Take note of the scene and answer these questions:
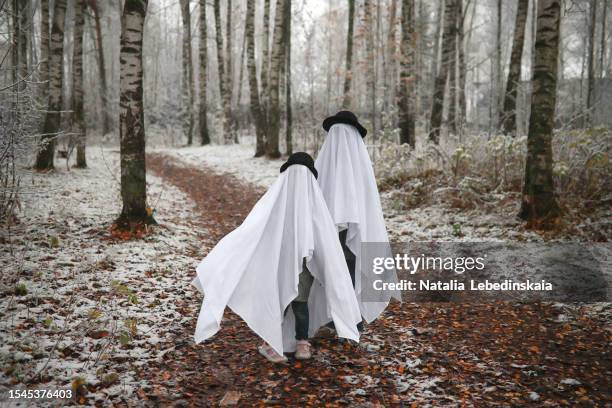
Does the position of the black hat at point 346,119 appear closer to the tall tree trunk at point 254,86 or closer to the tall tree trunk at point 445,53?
the tall tree trunk at point 445,53

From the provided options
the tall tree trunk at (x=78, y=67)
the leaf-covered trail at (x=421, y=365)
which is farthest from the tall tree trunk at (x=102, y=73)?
the leaf-covered trail at (x=421, y=365)

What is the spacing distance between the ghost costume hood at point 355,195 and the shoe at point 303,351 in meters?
0.89

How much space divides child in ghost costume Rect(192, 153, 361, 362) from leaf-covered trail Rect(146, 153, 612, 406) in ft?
1.19

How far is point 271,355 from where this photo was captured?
4.31 meters

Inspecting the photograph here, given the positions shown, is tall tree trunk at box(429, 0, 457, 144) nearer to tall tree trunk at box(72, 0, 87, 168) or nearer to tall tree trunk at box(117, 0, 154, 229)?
tall tree trunk at box(117, 0, 154, 229)

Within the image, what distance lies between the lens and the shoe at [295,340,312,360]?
14.1ft

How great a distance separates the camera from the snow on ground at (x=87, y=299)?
3.77 metres

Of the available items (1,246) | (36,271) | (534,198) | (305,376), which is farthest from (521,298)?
(1,246)

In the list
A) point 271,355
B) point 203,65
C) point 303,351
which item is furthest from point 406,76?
point 203,65

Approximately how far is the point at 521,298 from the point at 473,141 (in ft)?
17.3

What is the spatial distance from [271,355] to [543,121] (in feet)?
19.4

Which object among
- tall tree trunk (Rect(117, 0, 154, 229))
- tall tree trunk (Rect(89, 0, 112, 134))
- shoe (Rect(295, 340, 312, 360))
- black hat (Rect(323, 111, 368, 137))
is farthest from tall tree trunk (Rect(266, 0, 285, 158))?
shoe (Rect(295, 340, 312, 360))

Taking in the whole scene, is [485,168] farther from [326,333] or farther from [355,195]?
[326,333]

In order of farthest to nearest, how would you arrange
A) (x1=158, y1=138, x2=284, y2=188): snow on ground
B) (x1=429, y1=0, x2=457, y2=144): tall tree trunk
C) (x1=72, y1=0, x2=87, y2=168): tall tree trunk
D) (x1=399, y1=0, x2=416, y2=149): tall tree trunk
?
1. (x1=158, y1=138, x2=284, y2=188): snow on ground
2. (x1=399, y1=0, x2=416, y2=149): tall tree trunk
3. (x1=72, y1=0, x2=87, y2=168): tall tree trunk
4. (x1=429, y1=0, x2=457, y2=144): tall tree trunk
